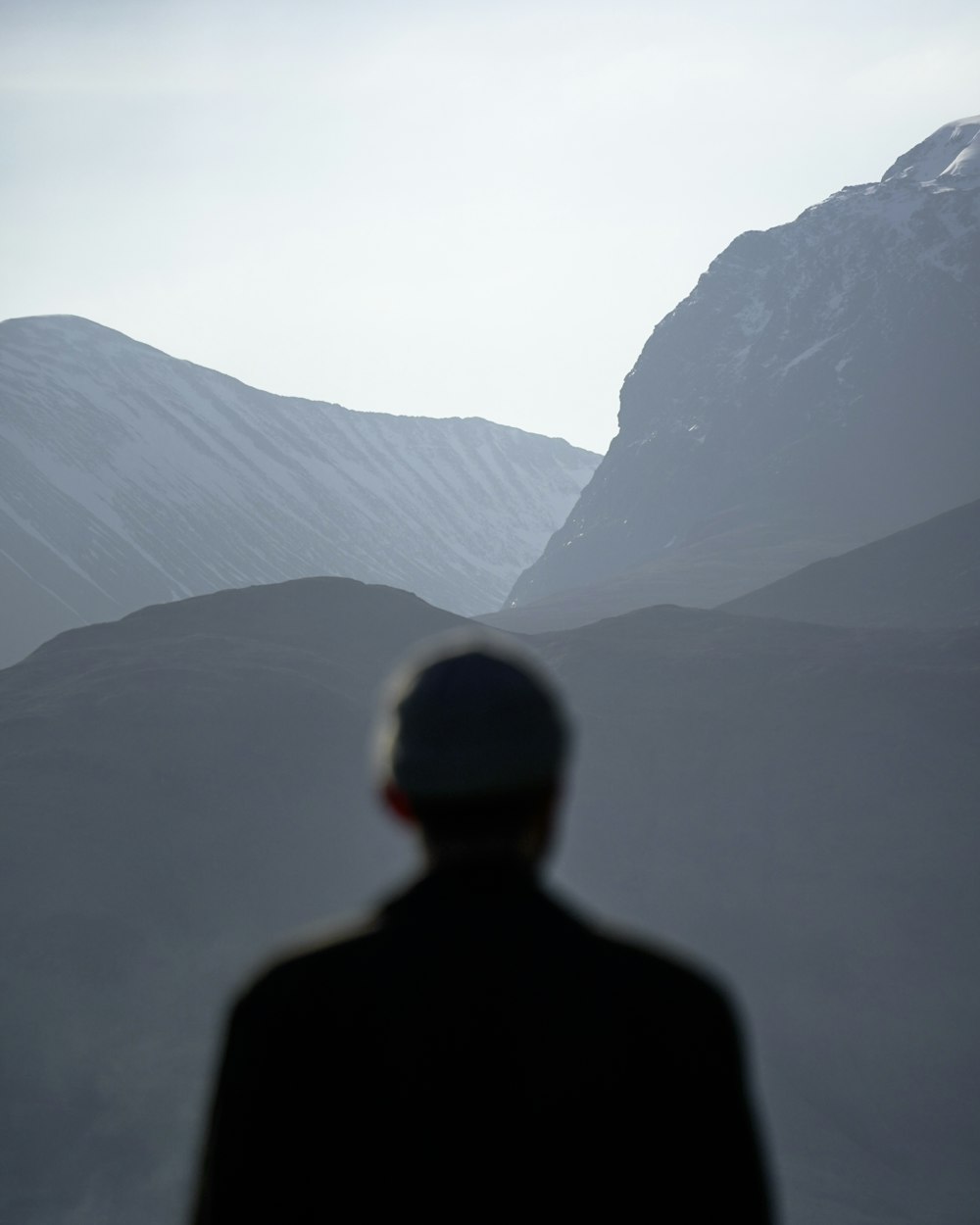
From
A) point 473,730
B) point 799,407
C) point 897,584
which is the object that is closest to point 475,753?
point 473,730

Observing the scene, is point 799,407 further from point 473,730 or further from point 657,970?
point 657,970

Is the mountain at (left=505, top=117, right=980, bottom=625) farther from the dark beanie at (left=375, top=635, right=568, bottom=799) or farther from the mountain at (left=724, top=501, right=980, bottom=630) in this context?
the dark beanie at (left=375, top=635, right=568, bottom=799)

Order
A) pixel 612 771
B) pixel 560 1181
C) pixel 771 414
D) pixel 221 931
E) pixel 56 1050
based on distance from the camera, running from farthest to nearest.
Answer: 1. pixel 771 414
2. pixel 612 771
3. pixel 221 931
4. pixel 56 1050
5. pixel 560 1181

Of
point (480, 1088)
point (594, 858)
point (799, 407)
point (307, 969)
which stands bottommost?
point (594, 858)

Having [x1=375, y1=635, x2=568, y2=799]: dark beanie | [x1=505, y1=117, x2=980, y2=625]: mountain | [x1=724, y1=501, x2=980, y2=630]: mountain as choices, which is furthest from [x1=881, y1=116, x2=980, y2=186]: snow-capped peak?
[x1=375, y1=635, x2=568, y2=799]: dark beanie

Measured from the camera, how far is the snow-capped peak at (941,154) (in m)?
161

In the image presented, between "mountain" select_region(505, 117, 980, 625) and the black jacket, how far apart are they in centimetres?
9608

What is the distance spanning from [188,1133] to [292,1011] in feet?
132

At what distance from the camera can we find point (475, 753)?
203 centimetres

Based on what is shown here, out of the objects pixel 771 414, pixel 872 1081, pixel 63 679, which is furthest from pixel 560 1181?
pixel 771 414

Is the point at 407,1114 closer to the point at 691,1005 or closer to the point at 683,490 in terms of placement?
the point at 691,1005

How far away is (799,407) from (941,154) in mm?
52603

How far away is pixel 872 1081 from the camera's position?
41344 millimetres

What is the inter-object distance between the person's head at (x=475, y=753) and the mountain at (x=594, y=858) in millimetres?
38105
